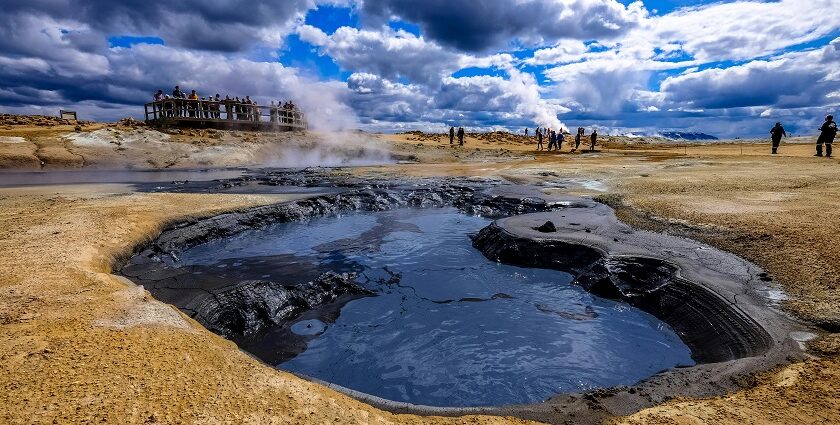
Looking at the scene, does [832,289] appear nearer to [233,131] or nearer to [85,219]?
[85,219]

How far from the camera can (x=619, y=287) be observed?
18.2ft

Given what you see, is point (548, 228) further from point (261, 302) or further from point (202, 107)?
point (202, 107)

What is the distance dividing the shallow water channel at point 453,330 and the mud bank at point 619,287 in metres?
0.24

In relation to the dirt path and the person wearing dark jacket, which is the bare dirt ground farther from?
the person wearing dark jacket

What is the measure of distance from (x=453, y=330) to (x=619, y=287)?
2268 millimetres

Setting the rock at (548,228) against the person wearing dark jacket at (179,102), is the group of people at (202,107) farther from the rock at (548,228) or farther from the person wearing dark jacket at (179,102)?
the rock at (548,228)

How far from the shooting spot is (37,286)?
421cm

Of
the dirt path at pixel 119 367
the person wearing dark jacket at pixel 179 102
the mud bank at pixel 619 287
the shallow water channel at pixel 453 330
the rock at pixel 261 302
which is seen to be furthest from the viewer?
the person wearing dark jacket at pixel 179 102

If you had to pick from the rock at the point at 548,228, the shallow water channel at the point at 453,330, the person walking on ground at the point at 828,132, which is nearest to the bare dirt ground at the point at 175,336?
the shallow water channel at the point at 453,330

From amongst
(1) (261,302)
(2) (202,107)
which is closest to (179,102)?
(2) (202,107)

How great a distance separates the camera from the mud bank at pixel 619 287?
3.01 metres

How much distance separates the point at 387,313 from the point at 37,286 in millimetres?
3461

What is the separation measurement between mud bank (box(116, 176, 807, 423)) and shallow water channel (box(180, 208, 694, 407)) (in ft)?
0.77

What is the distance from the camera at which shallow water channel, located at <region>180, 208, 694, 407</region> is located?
3891 millimetres
